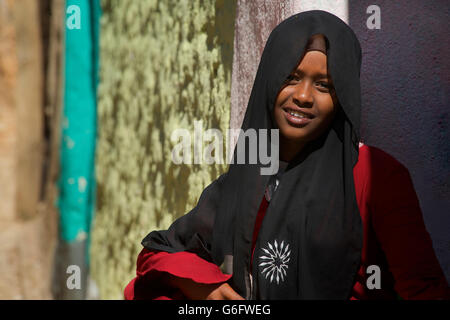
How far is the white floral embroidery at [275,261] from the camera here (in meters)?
1.51

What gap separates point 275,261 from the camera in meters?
1.52

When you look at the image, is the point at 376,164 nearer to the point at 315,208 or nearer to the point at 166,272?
the point at 315,208

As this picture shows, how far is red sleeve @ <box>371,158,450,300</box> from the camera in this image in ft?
4.72

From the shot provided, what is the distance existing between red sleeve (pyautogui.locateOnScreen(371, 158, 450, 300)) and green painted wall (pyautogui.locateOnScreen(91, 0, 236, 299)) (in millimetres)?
902

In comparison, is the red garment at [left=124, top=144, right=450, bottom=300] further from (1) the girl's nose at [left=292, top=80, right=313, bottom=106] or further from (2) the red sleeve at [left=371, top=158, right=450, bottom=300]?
(1) the girl's nose at [left=292, top=80, right=313, bottom=106]

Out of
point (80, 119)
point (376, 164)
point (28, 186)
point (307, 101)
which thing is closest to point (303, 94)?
point (307, 101)

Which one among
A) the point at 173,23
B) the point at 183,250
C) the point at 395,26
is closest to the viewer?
the point at 183,250

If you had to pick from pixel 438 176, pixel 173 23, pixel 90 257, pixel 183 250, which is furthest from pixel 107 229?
pixel 438 176

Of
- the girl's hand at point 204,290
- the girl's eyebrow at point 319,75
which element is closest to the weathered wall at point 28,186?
the girl's hand at point 204,290

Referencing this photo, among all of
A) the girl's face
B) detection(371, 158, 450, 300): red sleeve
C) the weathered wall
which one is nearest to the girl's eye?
the girl's face

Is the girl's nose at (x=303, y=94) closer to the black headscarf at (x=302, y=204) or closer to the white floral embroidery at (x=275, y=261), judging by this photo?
the black headscarf at (x=302, y=204)

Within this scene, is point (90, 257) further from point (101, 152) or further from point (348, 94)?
point (348, 94)

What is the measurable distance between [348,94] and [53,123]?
3760mm

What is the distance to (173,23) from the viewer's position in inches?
111
